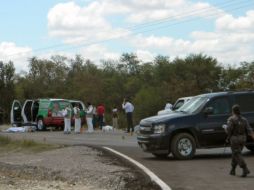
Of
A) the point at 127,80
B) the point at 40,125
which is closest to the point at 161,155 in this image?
the point at 40,125

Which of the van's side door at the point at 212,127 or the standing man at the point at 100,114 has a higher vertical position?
the standing man at the point at 100,114

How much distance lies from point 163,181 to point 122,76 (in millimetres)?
96059

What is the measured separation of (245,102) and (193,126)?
5.99 feet

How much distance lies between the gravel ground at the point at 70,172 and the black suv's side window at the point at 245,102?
3.97 metres

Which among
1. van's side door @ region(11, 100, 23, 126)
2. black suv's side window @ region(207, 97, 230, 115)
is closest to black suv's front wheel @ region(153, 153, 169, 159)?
black suv's side window @ region(207, 97, 230, 115)

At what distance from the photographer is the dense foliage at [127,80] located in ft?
243

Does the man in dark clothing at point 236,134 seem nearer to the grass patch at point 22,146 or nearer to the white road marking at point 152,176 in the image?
the white road marking at point 152,176

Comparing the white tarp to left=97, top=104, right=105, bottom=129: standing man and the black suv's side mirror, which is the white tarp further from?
the black suv's side mirror

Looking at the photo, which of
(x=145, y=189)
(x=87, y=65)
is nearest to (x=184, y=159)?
(x=145, y=189)

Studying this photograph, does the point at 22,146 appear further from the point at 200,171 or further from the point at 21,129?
the point at 21,129

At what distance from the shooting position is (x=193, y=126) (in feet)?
58.2

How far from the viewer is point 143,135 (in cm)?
1814

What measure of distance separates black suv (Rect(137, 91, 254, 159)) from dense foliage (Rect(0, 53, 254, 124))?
30.8 m

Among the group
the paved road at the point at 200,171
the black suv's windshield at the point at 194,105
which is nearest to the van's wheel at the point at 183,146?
the paved road at the point at 200,171
